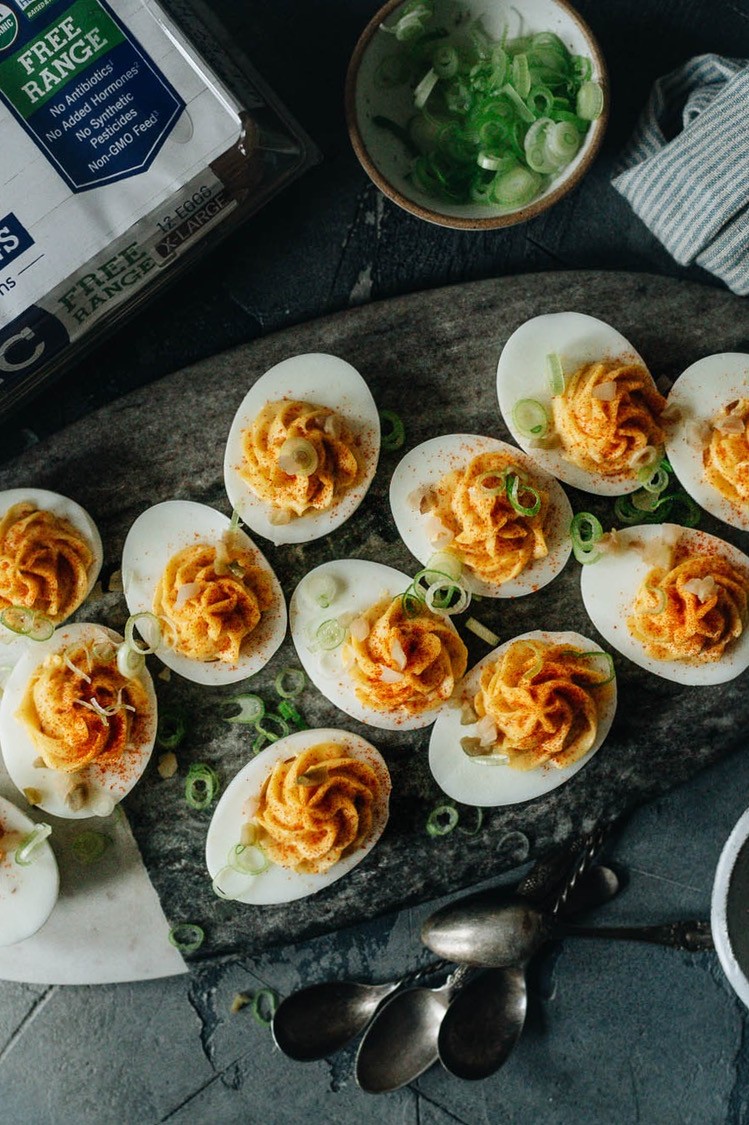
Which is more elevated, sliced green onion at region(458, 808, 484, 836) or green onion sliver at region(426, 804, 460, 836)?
green onion sliver at region(426, 804, 460, 836)

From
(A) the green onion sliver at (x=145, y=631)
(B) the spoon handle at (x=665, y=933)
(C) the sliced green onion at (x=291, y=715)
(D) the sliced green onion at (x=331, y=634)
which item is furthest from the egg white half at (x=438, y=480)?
(B) the spoon handle at (x=665, y=933)

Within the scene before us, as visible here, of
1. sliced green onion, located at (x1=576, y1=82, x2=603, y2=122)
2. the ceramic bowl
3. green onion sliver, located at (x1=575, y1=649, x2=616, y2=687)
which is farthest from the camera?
green onion sliver, located at (x1=575, y1=649, x2=616, y2=687)

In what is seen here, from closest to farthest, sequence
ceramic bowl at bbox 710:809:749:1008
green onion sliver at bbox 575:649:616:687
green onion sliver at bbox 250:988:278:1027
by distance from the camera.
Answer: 1. ceramic bowl at bbox 710:809:749:1008
2. green onion sliver at bbox 575:649:616:687
3. green onion sliver at bbox 250:988:278:1027

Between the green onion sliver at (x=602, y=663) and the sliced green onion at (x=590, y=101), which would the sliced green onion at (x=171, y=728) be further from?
the sliced green onion at (x=590, y=101)

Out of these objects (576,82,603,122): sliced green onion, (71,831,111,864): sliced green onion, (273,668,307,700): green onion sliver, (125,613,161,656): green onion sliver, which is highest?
(576,82,603,122): sliced green onion

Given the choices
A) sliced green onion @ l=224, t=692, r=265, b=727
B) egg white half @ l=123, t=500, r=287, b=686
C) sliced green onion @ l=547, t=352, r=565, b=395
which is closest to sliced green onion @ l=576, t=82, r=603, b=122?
sliced green onion @ l=547, t=352, r=565, b=395

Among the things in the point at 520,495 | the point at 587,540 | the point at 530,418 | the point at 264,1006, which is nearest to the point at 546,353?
the point at 530,418

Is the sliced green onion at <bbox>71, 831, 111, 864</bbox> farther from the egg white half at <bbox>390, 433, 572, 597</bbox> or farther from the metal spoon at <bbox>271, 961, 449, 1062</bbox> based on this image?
the egg white half at <bbox>390, 433, 572, 597</bbox>
